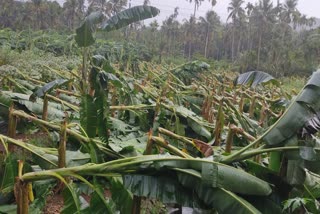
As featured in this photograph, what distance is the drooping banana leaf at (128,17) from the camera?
461cm

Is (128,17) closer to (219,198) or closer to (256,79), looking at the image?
(256,79)

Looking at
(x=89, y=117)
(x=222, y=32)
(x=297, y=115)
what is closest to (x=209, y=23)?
(x=222, y=32)

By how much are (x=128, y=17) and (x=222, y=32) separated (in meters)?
52.7

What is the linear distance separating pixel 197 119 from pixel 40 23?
39.9 meters

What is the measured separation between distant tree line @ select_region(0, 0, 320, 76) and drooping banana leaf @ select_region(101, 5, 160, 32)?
77.6 ft

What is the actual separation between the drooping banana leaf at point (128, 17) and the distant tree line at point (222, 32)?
23641 mm

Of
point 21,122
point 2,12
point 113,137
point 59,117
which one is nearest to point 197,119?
point 113,137

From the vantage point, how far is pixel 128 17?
4652 millimetres

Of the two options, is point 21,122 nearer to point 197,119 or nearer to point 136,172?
point 197,119

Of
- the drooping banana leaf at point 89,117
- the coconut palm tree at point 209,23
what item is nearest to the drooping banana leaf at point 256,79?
the drooping banana leaf at point 89,117

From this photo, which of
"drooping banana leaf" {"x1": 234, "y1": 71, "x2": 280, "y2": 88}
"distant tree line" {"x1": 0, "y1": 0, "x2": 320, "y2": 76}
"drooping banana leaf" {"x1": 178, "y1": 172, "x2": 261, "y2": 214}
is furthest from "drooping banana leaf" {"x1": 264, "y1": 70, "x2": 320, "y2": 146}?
"distant tree line" {"x1": 0, "y1": 0, "x2": 320, "y2": 76}

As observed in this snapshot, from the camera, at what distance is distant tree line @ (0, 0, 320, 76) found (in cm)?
3425

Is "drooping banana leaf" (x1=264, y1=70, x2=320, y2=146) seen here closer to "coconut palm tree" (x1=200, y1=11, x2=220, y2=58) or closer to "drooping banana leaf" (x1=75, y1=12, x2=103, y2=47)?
"drooping banana leaf" (x1=75, y1=12, x2=103, y2=47)

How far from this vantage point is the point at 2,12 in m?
39.7
